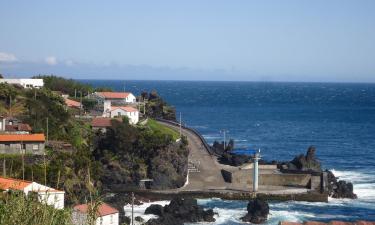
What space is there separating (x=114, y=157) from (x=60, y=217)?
3963 centimetres

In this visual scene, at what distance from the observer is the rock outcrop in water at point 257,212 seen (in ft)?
146

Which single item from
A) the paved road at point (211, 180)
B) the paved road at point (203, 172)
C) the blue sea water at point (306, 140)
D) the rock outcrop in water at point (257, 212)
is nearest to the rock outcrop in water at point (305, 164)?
the blue sea water at point (306, 140)

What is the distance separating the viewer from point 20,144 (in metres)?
49.8

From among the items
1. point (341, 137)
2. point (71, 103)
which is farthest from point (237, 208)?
point (341, 137)

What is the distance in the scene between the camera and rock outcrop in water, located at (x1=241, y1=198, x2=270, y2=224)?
44.4m

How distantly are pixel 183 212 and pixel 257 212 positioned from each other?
4891mm

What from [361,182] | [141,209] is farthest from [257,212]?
[361,182]

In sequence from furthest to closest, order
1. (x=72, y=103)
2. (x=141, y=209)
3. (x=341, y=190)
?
(x=72, y=103) < (x=341, y=190) < (x=141, y=209)

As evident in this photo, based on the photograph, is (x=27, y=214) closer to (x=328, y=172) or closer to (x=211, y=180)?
(x=211, y=180)

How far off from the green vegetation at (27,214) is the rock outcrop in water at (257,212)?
96.3 ft

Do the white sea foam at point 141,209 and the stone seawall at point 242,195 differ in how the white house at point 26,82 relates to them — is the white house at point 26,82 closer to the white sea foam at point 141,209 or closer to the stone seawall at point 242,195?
the stone seawall at point 242,195

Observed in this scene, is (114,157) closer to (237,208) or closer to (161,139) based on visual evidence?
(161,139)

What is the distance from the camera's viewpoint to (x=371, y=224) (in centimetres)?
3095

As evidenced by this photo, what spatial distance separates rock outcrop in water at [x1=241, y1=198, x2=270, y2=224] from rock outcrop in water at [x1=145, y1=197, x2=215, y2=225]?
2405mm
